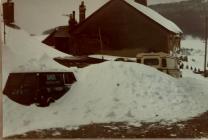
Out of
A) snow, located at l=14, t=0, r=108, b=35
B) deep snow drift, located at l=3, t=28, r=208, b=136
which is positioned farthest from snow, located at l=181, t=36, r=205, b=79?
snow, located at l=14, t=0, r=108, b=35

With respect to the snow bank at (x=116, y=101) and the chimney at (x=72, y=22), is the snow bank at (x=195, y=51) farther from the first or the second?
the chimney at (x=72, y=22)

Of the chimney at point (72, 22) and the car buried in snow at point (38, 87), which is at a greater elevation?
the chimney at point (72, 22)

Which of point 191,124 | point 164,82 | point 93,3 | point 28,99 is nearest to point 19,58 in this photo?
point 28,99

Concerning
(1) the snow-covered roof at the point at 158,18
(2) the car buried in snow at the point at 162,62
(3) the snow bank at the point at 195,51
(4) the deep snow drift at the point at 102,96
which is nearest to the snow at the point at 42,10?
(4) the deep snow drift at the point at 102,96

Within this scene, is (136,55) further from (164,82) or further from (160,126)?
(160,126)

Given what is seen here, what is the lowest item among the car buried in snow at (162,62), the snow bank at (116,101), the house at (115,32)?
the snow bank at (116,101)

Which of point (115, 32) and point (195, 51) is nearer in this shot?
point (195, 51)

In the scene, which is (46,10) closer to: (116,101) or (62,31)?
(62,31)

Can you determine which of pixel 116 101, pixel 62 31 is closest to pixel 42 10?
pixel 62 31
